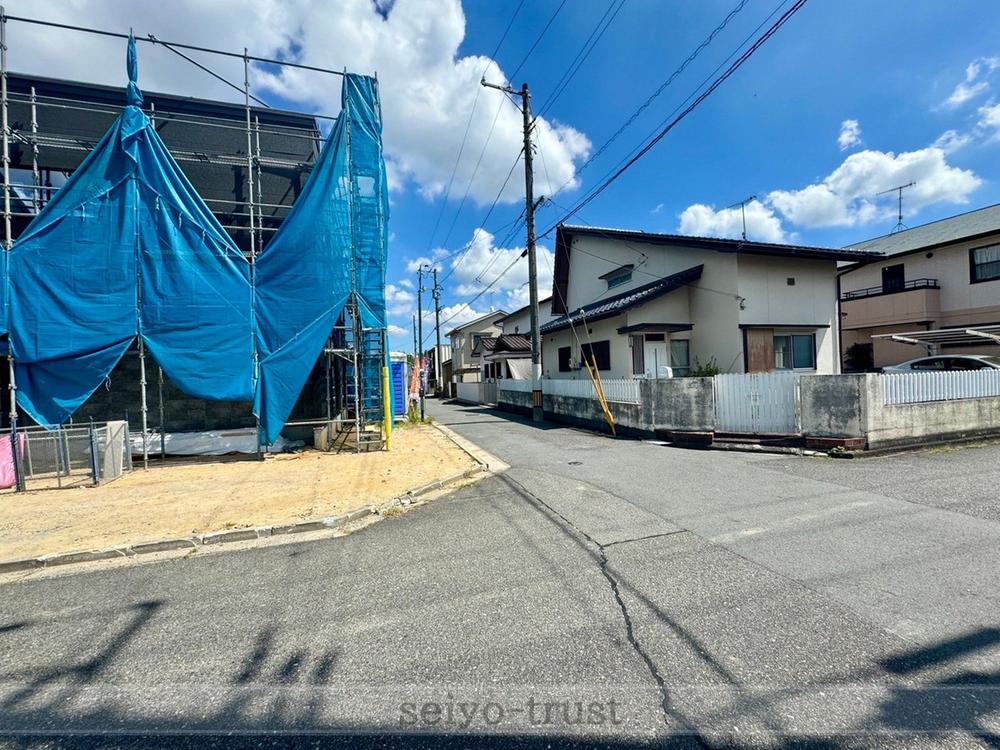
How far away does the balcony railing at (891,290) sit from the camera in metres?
18.0

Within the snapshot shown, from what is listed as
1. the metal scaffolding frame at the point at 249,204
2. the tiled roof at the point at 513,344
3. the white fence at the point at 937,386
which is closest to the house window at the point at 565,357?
the tiled roof at the point at 513,344

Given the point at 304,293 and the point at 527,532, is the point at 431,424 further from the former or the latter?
the point at 527,532

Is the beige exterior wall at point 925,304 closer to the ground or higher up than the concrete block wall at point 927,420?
higher up

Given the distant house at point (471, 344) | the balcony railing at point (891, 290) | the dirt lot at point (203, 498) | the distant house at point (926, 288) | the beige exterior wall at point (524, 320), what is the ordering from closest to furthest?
1. the dirt lot at point (203, 498)
2. the distant house at point (926, 288)
3. the balcony railing at point (891, 290)
4. the beige exterior wall at point (524, 320)
5. the distant house at point (471, 344)

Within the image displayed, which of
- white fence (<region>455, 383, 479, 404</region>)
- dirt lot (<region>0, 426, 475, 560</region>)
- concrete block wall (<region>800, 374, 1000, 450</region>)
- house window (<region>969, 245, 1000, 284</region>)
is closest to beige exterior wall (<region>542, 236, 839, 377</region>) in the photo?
concrete block wall (<region>800, 374, 1000, 450</region>)

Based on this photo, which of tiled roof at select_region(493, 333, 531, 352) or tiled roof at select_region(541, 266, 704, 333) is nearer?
tiled roof at select_region(541, 266, 704, 333)

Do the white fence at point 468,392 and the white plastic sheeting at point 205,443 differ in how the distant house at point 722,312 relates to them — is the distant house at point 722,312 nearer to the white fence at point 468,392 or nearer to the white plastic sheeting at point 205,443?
the white plastic sheeting at point 205,443

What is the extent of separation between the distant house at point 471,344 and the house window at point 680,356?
18712mm

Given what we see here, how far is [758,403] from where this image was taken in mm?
9023

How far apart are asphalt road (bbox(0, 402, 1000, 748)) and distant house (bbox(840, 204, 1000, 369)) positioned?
14.9 m

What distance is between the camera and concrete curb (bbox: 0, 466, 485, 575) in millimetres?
4234

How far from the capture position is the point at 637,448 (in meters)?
9.59

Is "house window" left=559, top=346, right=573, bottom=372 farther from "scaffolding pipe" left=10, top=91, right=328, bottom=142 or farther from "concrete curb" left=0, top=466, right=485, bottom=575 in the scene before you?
"concrete curb" left=0, top=466, right=485, bottom=575

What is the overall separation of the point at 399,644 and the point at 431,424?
46.2 ft
